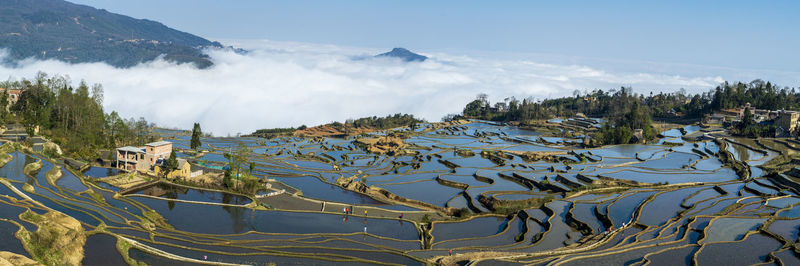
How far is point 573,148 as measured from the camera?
2800 inches

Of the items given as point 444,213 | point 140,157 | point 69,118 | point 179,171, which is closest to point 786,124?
point 444,213

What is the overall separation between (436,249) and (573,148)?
49.0m

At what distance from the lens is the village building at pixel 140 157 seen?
44.3m

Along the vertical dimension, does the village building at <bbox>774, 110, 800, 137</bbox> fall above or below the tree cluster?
above

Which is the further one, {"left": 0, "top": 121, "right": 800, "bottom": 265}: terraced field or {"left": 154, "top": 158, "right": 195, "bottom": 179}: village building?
{"left": 154, "top": 158, "right": 195, "bottom": 179}: village building

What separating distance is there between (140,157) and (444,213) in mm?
27372

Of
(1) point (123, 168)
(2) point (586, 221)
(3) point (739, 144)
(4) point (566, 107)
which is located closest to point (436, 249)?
(2) point (586, 221)

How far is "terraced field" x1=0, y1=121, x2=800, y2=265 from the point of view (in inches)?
1024

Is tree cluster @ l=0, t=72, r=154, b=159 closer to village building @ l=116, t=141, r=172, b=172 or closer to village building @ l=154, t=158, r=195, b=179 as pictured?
village building @ l=116, t=141, r=172, b=172

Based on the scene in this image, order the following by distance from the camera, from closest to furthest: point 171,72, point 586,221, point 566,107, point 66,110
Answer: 1. point 586,221
2. point 66,110
3. point 566,107
4. point 171,72

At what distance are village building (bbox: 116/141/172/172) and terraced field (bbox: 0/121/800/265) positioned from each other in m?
2.51

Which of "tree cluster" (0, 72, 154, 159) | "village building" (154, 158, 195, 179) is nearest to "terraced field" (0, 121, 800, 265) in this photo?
"village building" (154, 158, 195, 179)

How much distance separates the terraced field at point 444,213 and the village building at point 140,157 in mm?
2511

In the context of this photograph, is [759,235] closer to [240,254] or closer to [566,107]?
[240,254]
